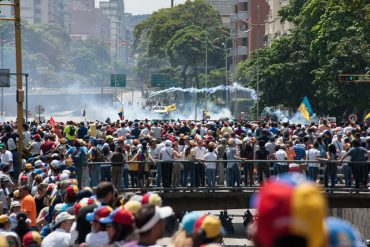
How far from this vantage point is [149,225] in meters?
6.91

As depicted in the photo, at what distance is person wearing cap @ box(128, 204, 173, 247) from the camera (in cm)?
680

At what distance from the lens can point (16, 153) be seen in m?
26.6

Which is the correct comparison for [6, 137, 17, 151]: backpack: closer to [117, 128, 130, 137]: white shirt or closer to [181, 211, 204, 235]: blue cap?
[117, 128, 130, 137]: white shirt

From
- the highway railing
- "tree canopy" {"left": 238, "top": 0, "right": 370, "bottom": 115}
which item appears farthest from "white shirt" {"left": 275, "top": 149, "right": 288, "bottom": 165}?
"tree canopy" {"left": 238, "top": 0, "right": 370, "bottom": 115}

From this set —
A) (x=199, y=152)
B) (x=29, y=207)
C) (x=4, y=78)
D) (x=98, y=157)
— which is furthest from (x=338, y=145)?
(x=29, y=207)

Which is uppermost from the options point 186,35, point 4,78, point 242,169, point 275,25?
point 275,25

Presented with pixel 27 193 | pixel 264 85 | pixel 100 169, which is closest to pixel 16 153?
pixel 100 169

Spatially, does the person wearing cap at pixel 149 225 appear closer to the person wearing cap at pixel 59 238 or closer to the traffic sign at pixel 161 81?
the person wearing cap at pixel 59 238

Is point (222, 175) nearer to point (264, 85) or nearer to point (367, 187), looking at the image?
point (367, 187)

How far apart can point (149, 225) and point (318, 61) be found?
6257 centimetres

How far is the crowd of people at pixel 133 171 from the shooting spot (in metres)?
7.95

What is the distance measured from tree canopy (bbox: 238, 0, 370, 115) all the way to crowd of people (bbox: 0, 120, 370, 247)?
904 inches

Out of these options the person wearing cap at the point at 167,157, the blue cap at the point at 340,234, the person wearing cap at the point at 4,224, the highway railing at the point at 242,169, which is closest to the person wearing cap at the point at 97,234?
the person wearing cap at the point at 4,224

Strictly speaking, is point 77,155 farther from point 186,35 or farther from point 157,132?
point 186,35
